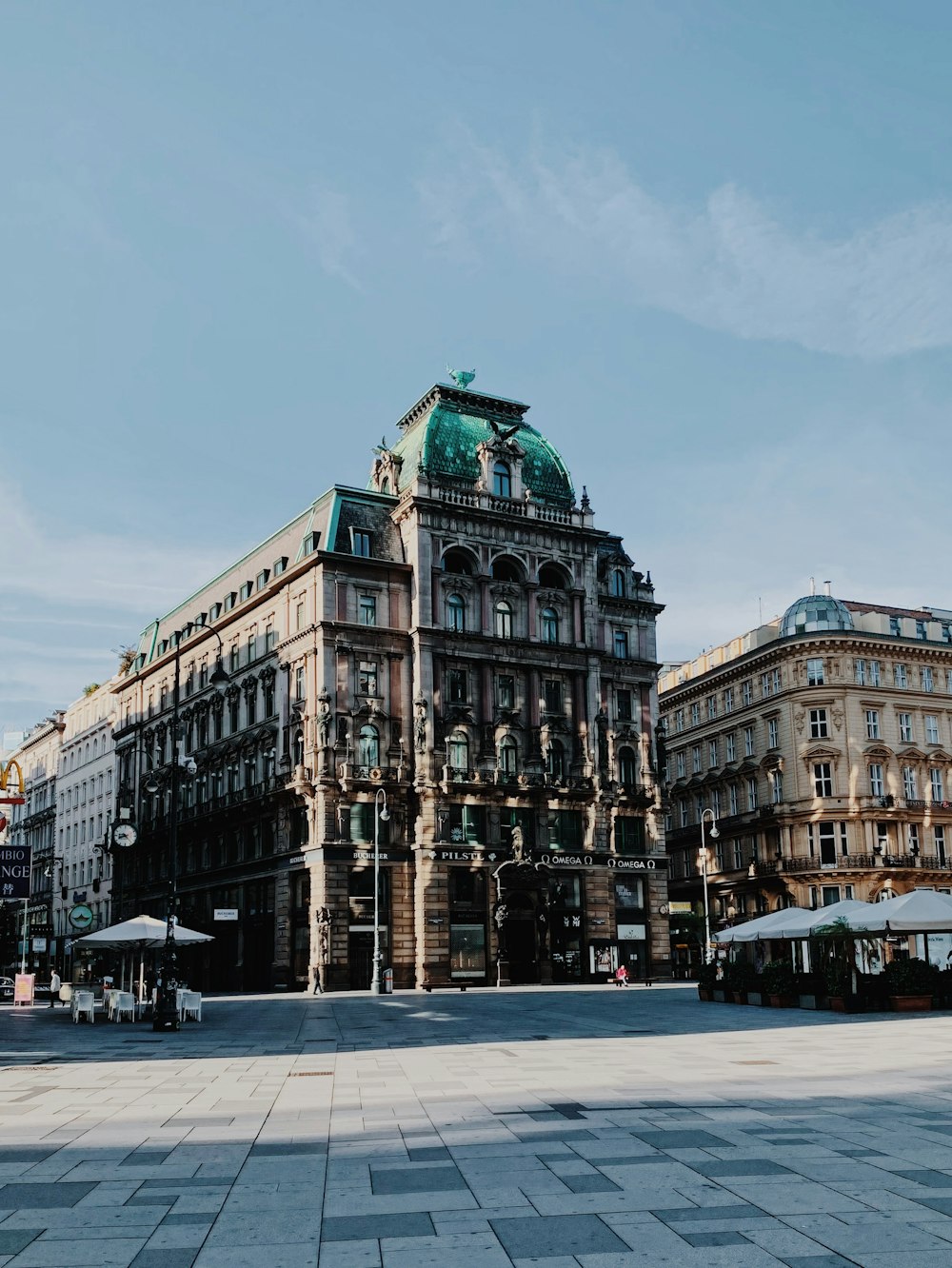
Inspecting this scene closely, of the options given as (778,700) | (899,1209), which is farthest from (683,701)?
(899,1209)

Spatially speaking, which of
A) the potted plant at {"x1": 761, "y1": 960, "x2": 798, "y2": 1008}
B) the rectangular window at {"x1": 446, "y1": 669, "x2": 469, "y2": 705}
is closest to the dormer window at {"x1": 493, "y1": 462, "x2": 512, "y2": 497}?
the rectangular window at {"x1": 446, "y1": 669, "x2": 469, "y2": 705}

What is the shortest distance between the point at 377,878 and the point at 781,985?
28038 millimetres

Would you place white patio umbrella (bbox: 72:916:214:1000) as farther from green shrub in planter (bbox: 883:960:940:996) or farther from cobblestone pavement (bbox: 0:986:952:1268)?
green shrub in planter (bbox: 883:960:940:996)

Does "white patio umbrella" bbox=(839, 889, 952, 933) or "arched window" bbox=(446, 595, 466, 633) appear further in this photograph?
"arched window" bbox=(446, 595, 466, 633)

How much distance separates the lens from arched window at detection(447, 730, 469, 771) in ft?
234

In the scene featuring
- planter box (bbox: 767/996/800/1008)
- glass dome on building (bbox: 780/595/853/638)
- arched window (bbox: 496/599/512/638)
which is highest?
glass dome on building (bbox: 780/595/853/638)

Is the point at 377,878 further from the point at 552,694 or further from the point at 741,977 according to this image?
the point at 741,977

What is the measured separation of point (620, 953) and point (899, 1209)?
65.8 m

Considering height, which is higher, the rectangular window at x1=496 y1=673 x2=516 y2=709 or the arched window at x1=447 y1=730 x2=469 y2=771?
the rectangular window at x1=496 y1=673 x2=516 y2=709

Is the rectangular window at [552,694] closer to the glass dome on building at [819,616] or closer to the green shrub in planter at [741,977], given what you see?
the glass dome on building at [819,616]

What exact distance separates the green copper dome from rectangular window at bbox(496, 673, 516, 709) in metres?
11.7

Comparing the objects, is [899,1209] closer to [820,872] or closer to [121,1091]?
[121,1091]

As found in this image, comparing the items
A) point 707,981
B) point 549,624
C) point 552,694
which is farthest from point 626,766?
point 707,981

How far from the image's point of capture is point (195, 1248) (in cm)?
988
